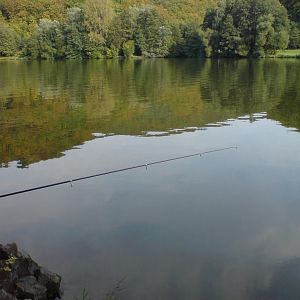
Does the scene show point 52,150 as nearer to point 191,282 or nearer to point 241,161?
point 241,161

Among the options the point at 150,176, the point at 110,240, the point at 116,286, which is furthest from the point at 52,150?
the point at 116,286

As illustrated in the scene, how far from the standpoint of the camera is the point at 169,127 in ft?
81.6

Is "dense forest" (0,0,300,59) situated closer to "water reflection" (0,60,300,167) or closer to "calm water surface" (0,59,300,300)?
"water reflection" (0,60,300,167)

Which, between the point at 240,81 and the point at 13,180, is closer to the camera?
the point at 13,180

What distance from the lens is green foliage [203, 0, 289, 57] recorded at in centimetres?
9981

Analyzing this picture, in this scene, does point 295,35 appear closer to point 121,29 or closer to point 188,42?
point 188,42

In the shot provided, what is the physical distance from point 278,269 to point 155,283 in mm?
2647

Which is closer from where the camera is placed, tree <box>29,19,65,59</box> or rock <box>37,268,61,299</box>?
rock <box>37,268,61,299</box>

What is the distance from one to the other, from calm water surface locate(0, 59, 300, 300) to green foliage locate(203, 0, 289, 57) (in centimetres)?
7709

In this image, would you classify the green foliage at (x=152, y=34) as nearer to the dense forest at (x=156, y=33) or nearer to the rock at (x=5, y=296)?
the dense forest at (x=156, y=33)

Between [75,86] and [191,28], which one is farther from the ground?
[191,28]

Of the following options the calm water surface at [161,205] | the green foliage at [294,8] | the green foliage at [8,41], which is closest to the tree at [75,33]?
the green foliage at [8,41]

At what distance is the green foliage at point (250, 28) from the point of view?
3930 inches

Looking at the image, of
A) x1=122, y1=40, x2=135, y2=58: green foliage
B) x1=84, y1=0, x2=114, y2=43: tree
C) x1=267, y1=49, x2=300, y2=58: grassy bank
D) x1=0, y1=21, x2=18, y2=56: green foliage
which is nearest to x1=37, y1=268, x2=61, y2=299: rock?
x1=267, y1=49, x2=300, y2=58: grassy bank
